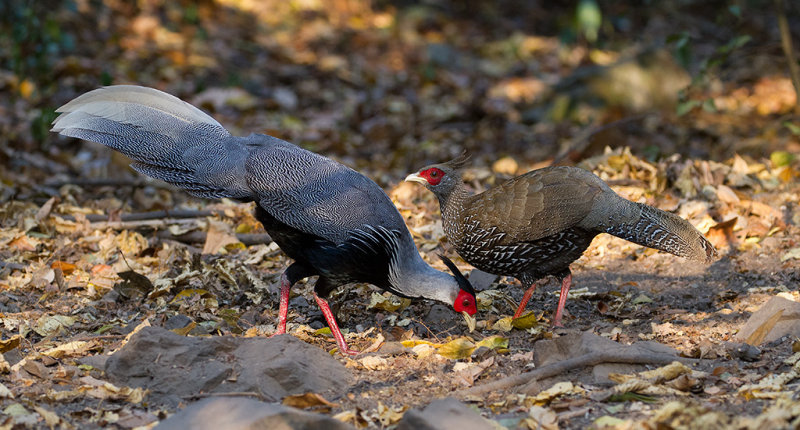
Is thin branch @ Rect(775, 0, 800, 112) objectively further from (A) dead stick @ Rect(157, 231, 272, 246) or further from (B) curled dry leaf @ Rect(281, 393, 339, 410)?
(B) curled dry leaf @ Rect(281, 393, 339, 410)

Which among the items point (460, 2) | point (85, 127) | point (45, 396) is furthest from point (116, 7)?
point (45, 396)

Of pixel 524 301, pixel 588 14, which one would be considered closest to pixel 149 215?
pixel 524 301

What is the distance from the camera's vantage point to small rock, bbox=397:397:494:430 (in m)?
3.15

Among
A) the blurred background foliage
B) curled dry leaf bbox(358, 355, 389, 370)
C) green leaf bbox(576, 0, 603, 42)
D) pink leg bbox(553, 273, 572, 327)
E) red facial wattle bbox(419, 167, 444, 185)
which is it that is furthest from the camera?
green leaf bbox(576, 0, 603, 42)

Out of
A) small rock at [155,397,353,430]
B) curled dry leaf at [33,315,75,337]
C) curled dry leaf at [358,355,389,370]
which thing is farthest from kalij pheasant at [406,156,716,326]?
curled dry leaf at [33,315,75,337]

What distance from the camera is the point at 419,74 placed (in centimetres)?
1282

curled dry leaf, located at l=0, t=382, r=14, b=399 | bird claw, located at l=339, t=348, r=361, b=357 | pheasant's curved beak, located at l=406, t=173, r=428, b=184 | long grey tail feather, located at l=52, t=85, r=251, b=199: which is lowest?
bird claw, located at l=339, t=348, r=361, b=357

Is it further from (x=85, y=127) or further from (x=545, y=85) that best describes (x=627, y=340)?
(x=545, y=85)

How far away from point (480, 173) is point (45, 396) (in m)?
4.45

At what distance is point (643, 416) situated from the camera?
3.40 meters

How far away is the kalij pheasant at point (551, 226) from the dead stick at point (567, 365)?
897 mm

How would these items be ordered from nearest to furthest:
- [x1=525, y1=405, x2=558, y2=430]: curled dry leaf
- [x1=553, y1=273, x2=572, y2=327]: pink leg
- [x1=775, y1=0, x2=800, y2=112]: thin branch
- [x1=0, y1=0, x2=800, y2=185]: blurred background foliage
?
[x1=525, y1=405, x2=558, y2=430]: curled dry leaf, [x1=553, y1=273, x2=572, y2=327]: pink leg, [x1=775, y1=0, x2=800, y2=112]: thin branch, [x1=0, y1=0, x2=800, y2=185]: blurred background foliage

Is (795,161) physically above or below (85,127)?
below

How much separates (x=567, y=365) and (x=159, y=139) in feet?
8.53
